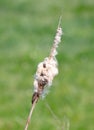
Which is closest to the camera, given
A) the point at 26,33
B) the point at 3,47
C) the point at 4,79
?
the point at 4,79

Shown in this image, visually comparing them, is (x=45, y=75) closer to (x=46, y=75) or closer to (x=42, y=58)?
(x=46, y=75)

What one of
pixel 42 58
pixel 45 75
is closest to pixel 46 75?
pixel 45 75

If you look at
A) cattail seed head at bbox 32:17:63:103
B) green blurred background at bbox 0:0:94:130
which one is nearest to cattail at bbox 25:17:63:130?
cattail seed head at bbox 32:17:63:103

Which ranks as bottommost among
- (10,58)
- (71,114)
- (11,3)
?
(71,114)

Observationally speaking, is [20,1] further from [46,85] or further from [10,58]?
[46,85]

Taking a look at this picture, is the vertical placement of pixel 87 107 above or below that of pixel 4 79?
below

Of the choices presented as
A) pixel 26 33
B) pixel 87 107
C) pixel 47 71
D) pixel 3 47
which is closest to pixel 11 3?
pixel 26 33

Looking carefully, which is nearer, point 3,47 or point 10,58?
point 10,58

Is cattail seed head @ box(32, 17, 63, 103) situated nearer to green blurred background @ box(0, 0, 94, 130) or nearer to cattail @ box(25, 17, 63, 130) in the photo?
cattail @ box(25, 17, 63, 130)

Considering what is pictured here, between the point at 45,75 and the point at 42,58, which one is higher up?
the point at 42,58
